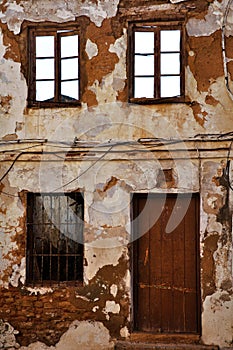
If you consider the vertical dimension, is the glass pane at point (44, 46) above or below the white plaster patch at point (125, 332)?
above

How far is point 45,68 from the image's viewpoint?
8641 millimetres

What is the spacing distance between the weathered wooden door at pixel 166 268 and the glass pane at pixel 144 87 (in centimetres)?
156

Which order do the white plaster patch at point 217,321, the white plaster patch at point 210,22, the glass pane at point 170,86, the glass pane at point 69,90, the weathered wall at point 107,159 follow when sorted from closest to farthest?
the white plaster patch at point 217,321
the weathered wall at point 107,159
the white plaster patch at point 210,22
the glass pane at point 170,86
the glass pane at point 69,90

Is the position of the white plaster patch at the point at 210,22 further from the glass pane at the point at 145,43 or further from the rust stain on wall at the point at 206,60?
the glass pane at the point at 145,43

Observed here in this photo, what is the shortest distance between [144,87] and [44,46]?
175 cm

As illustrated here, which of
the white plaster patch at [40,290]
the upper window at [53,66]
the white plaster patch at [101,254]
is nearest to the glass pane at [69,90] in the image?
the upper window at [53,66]

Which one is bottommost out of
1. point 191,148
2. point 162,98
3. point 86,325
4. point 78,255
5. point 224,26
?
point 86,325

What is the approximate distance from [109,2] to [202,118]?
91.5 inches

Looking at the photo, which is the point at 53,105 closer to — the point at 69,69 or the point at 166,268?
the point at 69,69

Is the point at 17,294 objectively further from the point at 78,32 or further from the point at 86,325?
the point at 78,32

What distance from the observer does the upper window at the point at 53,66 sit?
855cm

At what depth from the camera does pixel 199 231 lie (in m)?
8.09

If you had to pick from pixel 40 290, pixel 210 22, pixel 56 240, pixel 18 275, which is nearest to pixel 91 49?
pixel 210 22

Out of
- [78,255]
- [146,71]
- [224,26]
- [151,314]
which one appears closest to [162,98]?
[146,71]
